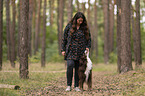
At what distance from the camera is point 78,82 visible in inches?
273

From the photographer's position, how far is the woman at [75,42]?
6.77 m

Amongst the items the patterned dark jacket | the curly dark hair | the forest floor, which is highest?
the curly dark hair

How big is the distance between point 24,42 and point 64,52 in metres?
3.94

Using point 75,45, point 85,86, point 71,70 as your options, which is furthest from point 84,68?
point 85,86

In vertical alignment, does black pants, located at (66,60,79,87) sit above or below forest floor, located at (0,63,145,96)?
above

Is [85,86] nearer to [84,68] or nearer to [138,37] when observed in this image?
[84,68]

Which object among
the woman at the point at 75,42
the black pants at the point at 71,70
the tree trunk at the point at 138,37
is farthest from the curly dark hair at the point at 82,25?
the tree trunk at the point at 138,37

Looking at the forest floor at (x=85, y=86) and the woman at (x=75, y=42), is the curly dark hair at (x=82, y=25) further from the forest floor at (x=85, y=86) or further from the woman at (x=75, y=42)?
the forest floor at (x=85, y=86)

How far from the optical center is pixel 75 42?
6.82m

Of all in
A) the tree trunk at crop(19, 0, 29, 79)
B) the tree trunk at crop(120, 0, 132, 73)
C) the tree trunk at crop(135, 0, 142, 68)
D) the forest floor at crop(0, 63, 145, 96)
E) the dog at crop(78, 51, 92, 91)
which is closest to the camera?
the forest floor at crop(0, 63, 145, 96)

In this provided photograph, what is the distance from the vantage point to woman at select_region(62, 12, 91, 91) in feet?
22.2

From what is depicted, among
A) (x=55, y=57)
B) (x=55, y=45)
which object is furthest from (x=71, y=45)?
(x=55, y=45)

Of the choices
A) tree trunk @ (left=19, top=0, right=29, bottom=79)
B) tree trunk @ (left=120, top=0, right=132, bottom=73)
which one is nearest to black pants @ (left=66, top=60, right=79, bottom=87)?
tree trunk @ (left=19, top=0, right=29, bottom=79)

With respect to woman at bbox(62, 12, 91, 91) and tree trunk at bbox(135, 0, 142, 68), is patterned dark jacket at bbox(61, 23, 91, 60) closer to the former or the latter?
woman at bbox(62, 12, 91, 91)
